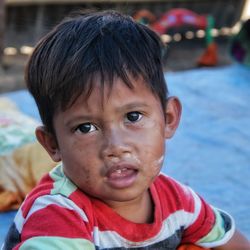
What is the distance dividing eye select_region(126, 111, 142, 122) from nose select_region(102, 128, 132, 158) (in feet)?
0.12

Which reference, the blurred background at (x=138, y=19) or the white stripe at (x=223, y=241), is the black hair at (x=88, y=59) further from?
the blurred background at (x=138, y=19)

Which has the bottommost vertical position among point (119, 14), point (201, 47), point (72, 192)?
point (201, 47)

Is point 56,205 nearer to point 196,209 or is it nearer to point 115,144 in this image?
point 115,144

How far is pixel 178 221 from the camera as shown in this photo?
130 cm

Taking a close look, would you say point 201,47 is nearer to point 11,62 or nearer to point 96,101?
point 11,62

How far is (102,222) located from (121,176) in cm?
15

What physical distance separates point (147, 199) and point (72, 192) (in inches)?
8.2

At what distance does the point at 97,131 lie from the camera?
41.4 inches

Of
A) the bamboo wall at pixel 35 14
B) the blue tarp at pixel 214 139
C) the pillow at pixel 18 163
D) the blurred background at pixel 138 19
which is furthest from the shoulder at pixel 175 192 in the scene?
the bamboo wall at pixel 35 14

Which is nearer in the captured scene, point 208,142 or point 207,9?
point 208,142

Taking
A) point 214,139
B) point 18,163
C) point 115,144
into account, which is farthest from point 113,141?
point 214,139

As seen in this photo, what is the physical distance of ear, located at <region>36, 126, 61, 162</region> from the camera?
1176 millimetres

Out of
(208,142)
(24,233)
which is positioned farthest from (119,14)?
(208,142)

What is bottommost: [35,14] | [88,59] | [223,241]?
[35,14]
